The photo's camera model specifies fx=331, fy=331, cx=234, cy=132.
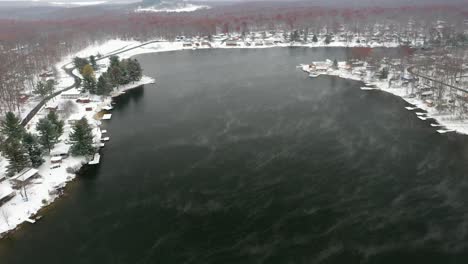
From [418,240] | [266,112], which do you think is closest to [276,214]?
[418,240]

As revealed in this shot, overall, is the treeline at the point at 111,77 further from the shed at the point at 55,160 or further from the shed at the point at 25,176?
the shed at the point at 25,176

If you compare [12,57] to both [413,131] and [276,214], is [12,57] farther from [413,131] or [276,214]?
[413,131]

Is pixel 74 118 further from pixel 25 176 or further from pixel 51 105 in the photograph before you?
pixel 25 176

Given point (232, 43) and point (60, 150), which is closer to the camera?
point (60, 150)

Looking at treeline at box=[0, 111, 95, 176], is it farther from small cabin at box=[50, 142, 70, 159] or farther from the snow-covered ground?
the snow-covered ground

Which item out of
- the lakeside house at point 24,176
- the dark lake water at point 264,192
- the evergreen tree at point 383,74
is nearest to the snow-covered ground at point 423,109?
the evergreen tree at point 383,74

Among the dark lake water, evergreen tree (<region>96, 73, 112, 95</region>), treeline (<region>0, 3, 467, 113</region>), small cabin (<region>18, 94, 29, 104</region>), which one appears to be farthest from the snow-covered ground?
small cabin (<region>18, 94, 29, 104</region>)

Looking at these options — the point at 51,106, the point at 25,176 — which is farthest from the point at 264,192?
the point at 51,106
